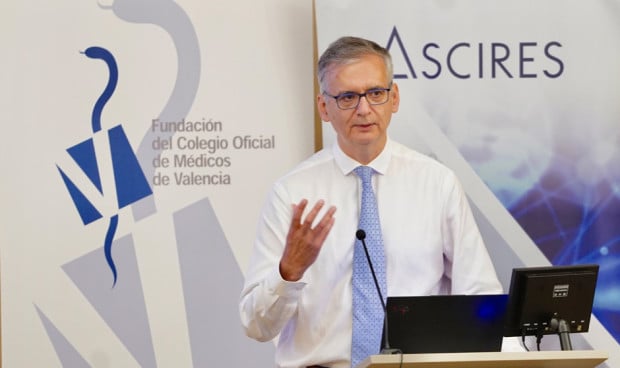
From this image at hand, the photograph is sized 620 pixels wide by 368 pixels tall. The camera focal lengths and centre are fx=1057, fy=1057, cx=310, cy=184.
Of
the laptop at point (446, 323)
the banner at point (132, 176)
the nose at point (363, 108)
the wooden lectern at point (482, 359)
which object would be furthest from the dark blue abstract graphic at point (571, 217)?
the wooden lectern at point (482, 359)

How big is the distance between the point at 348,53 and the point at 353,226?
2.15 ft

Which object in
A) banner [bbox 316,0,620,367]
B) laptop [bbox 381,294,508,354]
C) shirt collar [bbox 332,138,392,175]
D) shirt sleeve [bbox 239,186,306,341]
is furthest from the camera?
banner [bbox 316,0,620,367]

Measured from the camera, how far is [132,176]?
16.8 feet

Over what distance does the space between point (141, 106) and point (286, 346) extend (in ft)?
5.65

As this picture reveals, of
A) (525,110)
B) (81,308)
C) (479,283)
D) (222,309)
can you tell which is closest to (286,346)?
(479,283)

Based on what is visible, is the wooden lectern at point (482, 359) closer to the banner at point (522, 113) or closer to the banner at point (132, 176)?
the banner at point (522, 113)

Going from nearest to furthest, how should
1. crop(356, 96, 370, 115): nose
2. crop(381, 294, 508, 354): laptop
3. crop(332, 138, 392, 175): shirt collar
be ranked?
crop(381, 294, 508, 354): laptop < crop(356, 96, 370, 115): nose < crop(332, 138, 392, 175): shirt collar

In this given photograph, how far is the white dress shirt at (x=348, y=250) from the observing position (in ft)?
12.6

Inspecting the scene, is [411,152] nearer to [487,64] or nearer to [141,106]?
[487,64]

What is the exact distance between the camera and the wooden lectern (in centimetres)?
293

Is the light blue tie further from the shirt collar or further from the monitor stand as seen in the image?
the monitor stand

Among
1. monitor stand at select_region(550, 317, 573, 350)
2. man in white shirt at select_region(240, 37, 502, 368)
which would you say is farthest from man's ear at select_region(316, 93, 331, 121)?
monitor stand at select_region(550, 317, 573, 350)

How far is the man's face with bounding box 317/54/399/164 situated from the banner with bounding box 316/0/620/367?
1069 mm

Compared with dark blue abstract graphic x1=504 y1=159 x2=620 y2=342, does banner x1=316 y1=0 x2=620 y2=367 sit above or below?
above
